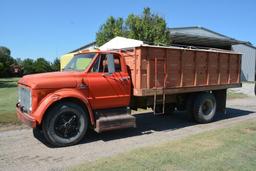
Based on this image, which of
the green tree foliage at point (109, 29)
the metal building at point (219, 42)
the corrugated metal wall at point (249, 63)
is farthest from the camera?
the corrugated metal wall at point (249, 63)

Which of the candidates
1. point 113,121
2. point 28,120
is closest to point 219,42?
point 113,121

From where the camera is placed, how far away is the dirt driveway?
592 centimetres


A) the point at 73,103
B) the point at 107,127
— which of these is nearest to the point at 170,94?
the point at 107,127

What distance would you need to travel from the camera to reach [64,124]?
709cm

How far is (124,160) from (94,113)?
2141 millimetres

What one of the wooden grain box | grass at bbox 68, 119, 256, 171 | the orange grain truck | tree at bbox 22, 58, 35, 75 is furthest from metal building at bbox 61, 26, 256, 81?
grass at bbox 68, 119, 256, 171

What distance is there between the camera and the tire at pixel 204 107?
9820 millimetres

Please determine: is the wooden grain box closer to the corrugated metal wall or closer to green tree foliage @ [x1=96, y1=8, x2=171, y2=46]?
green tree foliage @ [x1=96, y1=8, x2=171, y2=46]

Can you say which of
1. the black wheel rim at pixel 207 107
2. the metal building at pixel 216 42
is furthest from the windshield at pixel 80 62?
the metal building at pixel 216 42

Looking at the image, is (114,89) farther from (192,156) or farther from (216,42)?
(216,42)

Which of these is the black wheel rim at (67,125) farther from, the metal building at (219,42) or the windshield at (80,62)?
the metal building at (219,42)

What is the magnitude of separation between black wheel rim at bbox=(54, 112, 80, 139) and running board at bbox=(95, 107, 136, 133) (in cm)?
54

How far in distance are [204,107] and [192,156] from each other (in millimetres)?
4570

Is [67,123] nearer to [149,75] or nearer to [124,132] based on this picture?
[124,132]
